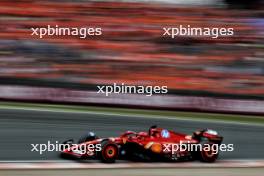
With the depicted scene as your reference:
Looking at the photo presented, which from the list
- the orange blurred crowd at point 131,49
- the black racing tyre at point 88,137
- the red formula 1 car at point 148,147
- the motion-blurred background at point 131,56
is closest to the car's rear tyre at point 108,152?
the red formula 1 car at point 148,147

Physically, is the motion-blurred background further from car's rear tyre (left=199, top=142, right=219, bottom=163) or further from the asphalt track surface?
car's rear tyre (left=199, top=142, right=219, bottom=163)

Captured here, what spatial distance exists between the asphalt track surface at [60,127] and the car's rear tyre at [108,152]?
0.81 feet

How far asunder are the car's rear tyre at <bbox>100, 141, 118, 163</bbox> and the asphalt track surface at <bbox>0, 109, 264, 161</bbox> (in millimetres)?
248

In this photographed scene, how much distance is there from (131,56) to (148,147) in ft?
4.75

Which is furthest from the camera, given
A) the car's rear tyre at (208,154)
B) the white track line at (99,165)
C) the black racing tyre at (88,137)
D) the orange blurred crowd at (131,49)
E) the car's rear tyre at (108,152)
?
the orange blurred crowd at (131,49)

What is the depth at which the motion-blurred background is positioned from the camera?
6.52 m

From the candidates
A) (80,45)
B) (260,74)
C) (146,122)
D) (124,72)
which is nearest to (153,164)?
(146,122)

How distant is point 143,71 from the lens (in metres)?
6.84

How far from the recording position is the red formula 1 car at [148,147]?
231 inches

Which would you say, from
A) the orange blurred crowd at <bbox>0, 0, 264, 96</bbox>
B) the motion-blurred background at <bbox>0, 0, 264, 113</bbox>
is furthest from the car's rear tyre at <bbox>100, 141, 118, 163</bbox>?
the orange blurred crowd at <bbox>0, 0, 264, 96</bbox>

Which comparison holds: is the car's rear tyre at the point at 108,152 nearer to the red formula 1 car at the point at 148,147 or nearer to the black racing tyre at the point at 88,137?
the red formula 1 car at the point at 148,147

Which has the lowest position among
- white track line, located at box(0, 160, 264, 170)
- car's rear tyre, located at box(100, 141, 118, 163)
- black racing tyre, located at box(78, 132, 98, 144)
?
white track line, located at box(0, 160, 264, 170)

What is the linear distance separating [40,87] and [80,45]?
70 cm

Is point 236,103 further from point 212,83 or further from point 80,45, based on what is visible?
point 80,45
